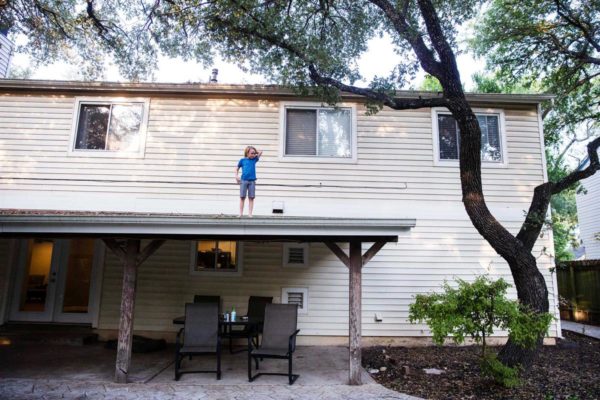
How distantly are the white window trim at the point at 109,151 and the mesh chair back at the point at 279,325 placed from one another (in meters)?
4.21

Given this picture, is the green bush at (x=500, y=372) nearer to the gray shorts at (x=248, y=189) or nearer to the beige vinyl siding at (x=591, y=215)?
the gray shorts at (x=248, y=189)

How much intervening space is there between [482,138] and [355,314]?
491cm

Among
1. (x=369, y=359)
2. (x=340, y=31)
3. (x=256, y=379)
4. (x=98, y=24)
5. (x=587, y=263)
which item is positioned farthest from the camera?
(x=587, y=263)

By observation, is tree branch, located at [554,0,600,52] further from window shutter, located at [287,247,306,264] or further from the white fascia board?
window shutter, located at [287,247,306,264]

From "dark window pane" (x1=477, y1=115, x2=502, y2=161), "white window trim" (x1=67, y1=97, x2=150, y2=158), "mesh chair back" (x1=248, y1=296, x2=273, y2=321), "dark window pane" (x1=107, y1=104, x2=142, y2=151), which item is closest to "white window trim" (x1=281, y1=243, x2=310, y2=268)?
"mesh chair back" (x1=248, y1=296, x2=273, y2=321)

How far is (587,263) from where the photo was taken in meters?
10.5

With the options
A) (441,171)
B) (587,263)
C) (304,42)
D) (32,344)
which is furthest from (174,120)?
(587,263)

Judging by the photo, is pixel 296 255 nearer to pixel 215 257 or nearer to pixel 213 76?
pixel 215 257

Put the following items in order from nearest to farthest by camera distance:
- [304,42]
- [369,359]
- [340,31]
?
[369,359] → [304,42] → [340,31]

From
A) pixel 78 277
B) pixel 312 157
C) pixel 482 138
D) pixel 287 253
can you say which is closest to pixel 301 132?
pixel 312 157

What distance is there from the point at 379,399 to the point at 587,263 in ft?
29.2

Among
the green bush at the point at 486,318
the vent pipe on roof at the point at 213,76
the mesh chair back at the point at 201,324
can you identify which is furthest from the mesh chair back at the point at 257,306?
the vent pipe on roof at the point at 213,76

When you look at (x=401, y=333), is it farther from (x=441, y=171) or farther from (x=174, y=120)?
(x=174, y=120)

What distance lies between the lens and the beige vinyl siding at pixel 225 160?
25.3ft
